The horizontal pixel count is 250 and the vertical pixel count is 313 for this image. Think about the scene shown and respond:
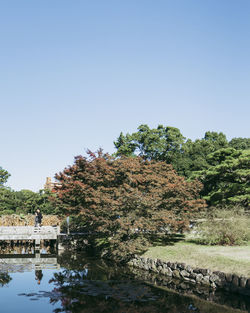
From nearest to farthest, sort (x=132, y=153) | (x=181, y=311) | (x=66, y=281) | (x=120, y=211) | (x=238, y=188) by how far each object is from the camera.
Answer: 1. (x=181, y=311)
2. (x=66, y=281)
3. (x=120, y=211)
4. (x=238, y=188)
5. (x=132, y=153)

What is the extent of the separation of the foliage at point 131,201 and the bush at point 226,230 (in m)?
1.49

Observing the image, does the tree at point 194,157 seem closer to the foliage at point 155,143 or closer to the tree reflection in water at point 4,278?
the foliage at point 155,143

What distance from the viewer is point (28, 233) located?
2695 cm

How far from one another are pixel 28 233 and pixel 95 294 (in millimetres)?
15120

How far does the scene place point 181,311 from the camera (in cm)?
1158

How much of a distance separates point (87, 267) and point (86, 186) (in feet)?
21.0

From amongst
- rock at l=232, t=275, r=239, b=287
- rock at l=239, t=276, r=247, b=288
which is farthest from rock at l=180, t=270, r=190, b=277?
rock at l=239, t=276, r=247, b=288

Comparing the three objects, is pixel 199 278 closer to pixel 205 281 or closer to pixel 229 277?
pixel 205 281

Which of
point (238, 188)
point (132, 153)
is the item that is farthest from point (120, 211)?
point (132, 153)

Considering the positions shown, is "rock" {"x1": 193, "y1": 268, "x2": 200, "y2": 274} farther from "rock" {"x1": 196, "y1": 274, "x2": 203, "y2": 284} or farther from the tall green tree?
the tall green tree

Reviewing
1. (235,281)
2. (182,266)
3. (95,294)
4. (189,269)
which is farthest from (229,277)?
(95,294)

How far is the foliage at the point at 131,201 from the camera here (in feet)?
67.2

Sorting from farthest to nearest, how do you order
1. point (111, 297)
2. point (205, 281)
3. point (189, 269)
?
point (189, 269) → point (205, 281) → point (111, 297)

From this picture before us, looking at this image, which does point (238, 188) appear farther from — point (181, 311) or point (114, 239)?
point (181, 311)
